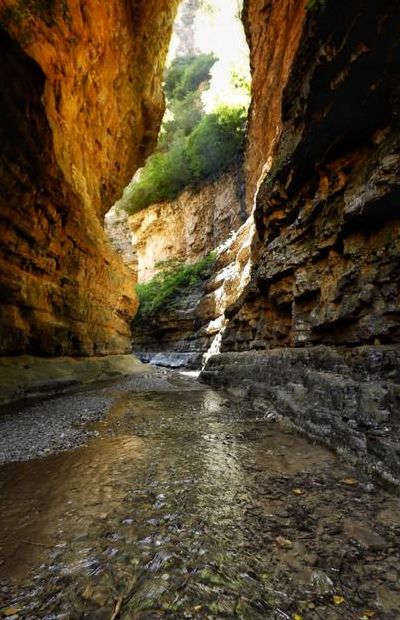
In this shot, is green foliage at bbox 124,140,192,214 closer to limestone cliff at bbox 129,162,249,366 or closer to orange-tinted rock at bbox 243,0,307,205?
limestone cliff at bbox 129,162,249,366

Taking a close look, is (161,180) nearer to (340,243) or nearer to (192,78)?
(192,78)

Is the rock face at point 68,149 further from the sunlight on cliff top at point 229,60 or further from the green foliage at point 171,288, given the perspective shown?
the sunlight on cliff top at point 229,60

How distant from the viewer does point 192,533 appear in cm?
217

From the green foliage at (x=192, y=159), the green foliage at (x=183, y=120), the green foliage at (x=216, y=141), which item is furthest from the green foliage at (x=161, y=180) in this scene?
the green foliage at (x=183, y=120)

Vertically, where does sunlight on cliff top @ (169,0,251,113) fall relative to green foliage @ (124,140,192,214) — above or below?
above

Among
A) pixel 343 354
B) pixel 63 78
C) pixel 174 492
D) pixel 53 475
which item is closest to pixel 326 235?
pixel 343 354

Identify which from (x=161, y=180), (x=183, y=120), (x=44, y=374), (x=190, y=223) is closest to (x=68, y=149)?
(x=44, y=374)

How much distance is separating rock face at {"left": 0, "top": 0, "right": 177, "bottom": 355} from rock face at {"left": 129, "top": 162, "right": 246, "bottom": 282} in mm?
10578

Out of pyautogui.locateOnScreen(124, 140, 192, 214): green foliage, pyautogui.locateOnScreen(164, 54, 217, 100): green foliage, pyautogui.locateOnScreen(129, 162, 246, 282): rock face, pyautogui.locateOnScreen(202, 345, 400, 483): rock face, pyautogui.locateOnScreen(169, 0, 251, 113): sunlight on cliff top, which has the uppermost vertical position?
pyautogui.locateOnScreen(164, 54, 217, 100): green foliage

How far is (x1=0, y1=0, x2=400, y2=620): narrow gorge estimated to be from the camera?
1.84m

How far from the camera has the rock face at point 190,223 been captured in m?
23.8

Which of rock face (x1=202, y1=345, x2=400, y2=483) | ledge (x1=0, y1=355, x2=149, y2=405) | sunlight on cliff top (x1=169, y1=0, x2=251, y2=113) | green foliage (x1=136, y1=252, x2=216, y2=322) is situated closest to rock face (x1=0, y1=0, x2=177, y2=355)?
ledge (x1=0, y1=355, x2=149, y2=405)

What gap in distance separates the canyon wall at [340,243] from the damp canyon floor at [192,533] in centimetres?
68

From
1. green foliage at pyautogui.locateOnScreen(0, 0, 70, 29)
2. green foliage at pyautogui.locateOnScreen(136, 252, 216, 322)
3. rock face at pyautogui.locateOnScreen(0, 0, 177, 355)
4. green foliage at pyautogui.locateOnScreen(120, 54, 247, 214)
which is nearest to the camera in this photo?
green foliage at pyautogui.locateOnScreen(0, 0, 70, 29)
